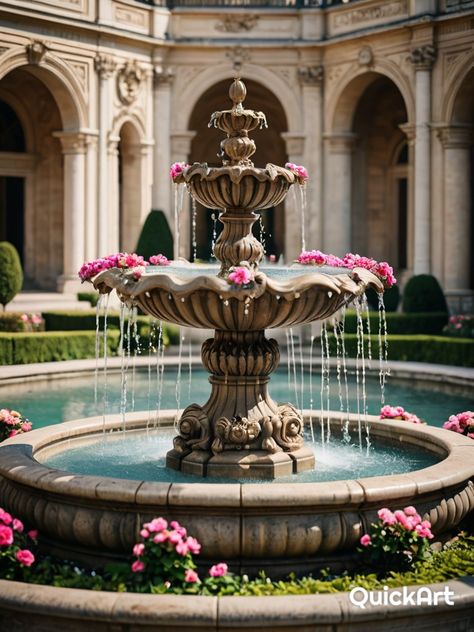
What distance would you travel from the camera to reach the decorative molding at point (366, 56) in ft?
96.7

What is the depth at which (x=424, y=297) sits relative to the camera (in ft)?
82.5

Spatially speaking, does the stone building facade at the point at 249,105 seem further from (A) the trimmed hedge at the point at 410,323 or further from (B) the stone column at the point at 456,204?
(A) the trimmed hedge at the point at 410,323

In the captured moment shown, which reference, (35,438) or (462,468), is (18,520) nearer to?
(35,438)

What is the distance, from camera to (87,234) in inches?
1156

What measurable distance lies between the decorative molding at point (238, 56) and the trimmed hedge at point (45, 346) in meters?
12.3

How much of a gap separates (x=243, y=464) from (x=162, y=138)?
22905 millimetres

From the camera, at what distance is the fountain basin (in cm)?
788

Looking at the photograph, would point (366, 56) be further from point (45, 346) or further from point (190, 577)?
point (190, 577)

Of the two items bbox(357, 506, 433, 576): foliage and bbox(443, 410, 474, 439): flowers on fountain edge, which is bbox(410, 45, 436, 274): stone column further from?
bbox(357, 506, 433, 576): foliage

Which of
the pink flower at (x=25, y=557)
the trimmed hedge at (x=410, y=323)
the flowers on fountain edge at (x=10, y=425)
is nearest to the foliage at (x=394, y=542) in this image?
the pink flower at (x=25, y=557)

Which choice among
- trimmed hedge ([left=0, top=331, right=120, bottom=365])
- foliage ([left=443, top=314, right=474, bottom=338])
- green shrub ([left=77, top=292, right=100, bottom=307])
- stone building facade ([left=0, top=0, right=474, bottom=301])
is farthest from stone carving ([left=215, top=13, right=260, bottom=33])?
trimmed hedge ([left=0, top=331, right=120, bottom=365])

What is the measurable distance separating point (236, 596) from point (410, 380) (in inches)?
528

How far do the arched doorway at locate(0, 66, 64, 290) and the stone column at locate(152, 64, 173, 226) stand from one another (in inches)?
125

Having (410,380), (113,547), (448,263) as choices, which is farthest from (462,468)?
(448,263)
